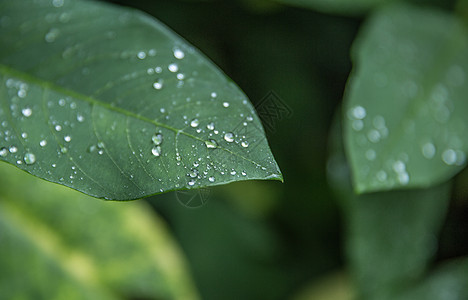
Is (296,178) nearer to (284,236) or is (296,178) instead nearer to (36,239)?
(284,236)

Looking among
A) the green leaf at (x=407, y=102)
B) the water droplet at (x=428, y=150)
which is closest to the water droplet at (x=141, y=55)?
the green leaf at (x=407, y=102)

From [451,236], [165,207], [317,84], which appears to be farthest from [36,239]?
[451,236]

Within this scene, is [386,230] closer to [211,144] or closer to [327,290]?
[327,290]

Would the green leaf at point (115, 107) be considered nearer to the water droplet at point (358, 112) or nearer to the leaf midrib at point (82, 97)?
the leaf midrib at point (82, 97)

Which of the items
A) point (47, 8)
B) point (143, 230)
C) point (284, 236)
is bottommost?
point (284, 236)

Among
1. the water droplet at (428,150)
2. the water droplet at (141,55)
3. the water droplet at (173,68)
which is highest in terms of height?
the water droplet at (173,68)

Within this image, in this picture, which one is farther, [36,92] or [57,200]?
[57,200]
